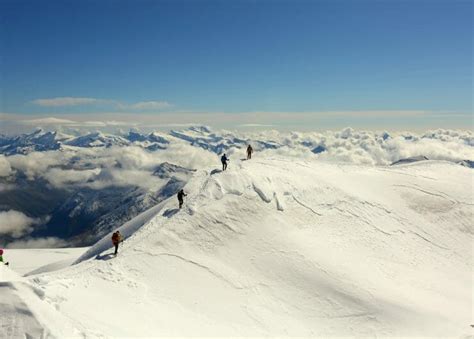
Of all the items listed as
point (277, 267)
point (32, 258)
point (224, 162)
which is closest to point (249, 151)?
point (224, 162)

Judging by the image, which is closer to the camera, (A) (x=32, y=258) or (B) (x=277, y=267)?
(B) (x=277, y=267)

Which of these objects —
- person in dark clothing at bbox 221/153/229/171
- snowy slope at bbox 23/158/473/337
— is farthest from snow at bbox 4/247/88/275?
person in dark clothing at bbox 221/153/229/171

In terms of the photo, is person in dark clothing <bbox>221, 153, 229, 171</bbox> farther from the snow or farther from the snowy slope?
the snow

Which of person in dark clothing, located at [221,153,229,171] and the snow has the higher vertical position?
person in dark clothing, located at [221,153,229,171]

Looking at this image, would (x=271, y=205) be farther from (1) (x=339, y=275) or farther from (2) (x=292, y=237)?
(1) (x=339, y=275)

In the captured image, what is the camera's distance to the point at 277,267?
103 feet

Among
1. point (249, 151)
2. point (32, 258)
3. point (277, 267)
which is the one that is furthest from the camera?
point (32, 258)

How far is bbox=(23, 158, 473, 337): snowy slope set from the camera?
2406cm

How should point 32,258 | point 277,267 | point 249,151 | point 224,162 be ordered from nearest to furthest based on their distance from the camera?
point 277,267 < point 224,162 < point 249,151 < point 32,258

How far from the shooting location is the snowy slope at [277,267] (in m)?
24.1

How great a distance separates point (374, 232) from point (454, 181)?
28.0 metres

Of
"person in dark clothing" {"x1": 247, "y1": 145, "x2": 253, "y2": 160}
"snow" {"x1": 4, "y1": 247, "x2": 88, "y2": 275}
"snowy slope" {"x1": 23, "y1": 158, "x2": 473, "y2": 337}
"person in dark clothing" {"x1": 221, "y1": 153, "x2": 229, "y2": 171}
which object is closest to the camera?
"snowy slope" {"x1": 23, "y1": 158, "x2": 473, "y2": 337}

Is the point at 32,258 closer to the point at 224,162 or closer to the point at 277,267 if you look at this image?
the point at 224,162

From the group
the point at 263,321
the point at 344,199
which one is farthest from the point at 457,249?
the point at 263,321
